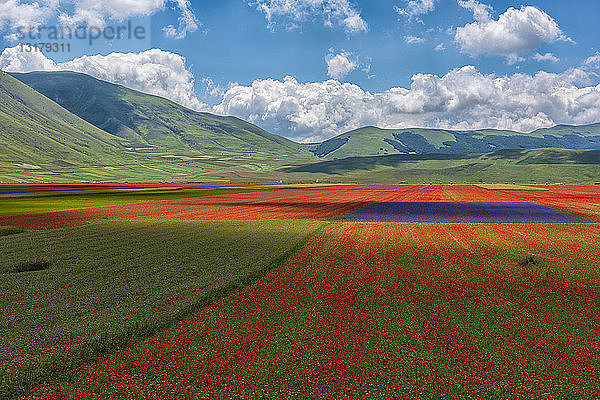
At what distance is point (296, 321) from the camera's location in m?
14.1

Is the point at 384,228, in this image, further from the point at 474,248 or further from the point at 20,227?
the point at 20,227

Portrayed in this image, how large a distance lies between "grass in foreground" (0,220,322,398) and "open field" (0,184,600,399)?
9 centimetres

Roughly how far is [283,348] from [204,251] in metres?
16.6

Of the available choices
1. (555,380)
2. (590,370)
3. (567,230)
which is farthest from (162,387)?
(567,230)

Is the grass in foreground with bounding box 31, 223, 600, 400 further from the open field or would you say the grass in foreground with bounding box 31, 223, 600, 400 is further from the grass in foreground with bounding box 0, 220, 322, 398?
the grass in foreground with bounding box 0, 220, 322, 398

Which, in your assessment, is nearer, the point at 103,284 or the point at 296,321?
the point at 296,321

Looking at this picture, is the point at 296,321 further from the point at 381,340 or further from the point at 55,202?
the point at 55,202

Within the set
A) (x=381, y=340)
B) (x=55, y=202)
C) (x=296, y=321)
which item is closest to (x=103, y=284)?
(x=296, y=321)

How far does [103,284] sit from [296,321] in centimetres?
1050

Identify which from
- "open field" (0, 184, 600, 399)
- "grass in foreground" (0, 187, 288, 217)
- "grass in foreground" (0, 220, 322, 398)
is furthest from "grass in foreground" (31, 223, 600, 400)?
"grass in foreground" (0, 187, 288, 217)

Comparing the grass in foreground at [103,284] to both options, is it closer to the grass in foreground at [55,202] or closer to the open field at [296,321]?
the open field at [296,321]

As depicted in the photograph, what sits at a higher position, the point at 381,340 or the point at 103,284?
the point at 103,284

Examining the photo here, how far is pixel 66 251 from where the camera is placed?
86.4 feet

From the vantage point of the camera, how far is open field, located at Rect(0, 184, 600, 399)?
9953 mm
